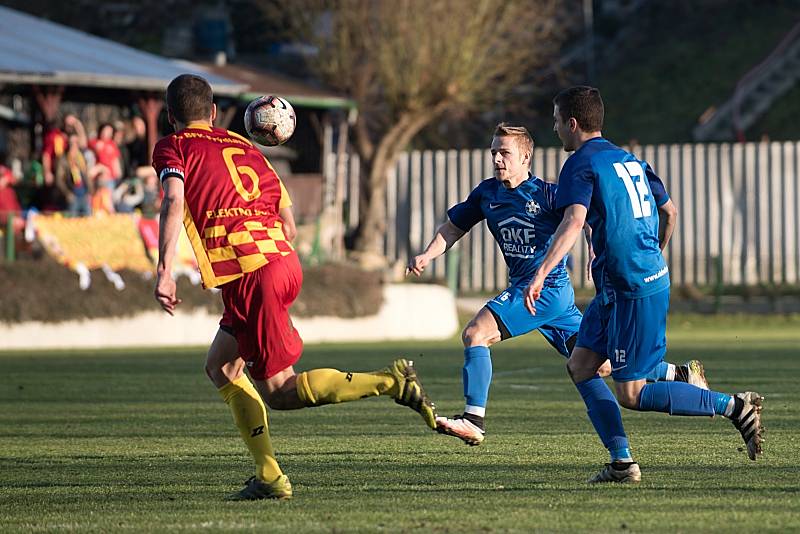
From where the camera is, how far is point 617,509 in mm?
6980

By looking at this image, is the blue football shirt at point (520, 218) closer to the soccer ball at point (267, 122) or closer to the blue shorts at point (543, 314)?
the blue shorts at point (543, 314)

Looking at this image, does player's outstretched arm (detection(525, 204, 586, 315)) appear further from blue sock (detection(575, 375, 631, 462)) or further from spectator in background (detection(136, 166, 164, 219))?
spectator in background (detection(136, 166, 164, 219))

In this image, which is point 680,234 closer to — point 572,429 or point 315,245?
point 315,245

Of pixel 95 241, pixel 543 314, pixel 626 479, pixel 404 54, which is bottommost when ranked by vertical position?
pixel 626 479

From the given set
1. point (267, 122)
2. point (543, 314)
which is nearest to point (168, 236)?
point (267, 122)

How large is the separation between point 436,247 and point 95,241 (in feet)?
42.6

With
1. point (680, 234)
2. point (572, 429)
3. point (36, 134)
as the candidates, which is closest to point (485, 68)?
point (680, 234)

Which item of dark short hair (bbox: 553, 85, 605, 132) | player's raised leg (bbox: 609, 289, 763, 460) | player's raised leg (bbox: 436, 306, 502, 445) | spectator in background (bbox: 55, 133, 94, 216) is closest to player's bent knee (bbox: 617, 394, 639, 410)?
player's raised leg (bbox: 609, 289, 763, 460)

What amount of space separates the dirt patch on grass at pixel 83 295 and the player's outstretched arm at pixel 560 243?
1371 cm

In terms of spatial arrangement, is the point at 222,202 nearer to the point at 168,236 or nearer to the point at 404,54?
the point at 168,236

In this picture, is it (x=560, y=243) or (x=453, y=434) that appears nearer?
(x=560, y=243)

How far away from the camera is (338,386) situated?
24.7 feet

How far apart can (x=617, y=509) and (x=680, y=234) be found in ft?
77.1

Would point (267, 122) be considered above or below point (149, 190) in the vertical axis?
above
